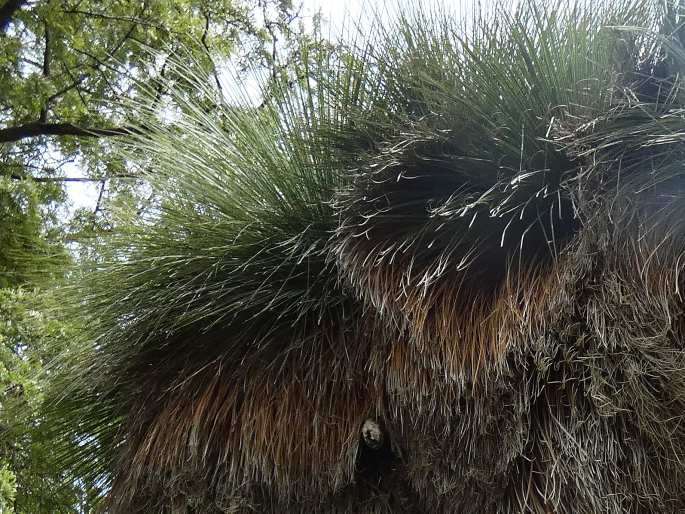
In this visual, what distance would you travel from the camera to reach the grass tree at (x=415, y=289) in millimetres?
829

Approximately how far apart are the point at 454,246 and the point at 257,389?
38cm

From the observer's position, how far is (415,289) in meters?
0.94

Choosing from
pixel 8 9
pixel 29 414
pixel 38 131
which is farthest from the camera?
pixel 38 131

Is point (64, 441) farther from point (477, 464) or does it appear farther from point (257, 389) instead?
point (477, 464)

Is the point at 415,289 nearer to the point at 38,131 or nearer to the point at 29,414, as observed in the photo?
the point at 29,414

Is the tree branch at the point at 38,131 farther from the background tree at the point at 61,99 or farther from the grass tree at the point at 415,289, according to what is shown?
the grass tree at the point at 415,289

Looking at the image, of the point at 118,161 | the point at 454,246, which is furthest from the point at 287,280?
the point at 118,161

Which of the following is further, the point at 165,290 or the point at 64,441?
the point at 64,441

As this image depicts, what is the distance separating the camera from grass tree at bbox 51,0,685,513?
0.83m

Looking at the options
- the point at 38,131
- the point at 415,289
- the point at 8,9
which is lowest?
the point at 415,289

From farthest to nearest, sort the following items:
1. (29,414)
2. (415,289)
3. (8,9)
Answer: (8,9), (29,414), (415,289)

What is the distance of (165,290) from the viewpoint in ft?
3.74

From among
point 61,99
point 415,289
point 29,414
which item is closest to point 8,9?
point 61,99

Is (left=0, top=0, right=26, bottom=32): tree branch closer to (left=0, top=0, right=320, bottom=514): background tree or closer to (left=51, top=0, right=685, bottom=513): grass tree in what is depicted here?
(left=0, top=0, right=320, bottom=514): background tree
